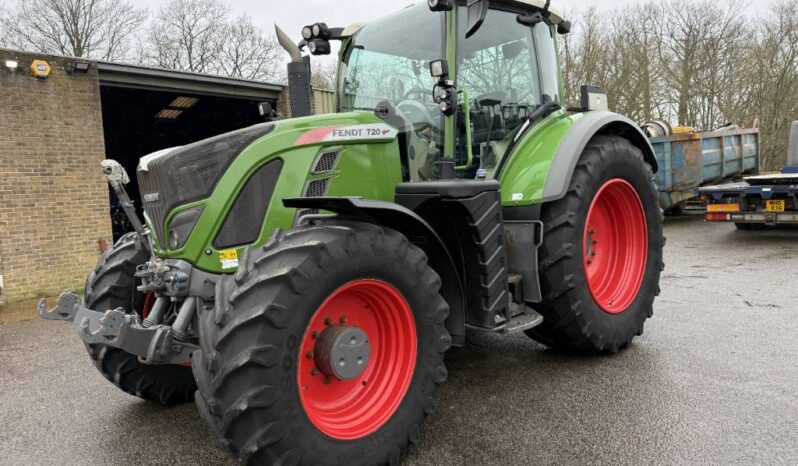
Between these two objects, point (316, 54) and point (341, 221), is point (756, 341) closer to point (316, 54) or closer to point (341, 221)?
point (341, 221)

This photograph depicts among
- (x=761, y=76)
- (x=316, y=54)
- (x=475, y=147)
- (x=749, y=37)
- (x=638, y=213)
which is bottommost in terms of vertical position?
(x=638, y=213)

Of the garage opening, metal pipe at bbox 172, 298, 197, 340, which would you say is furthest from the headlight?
the garage opening

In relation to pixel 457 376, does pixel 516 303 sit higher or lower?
higher

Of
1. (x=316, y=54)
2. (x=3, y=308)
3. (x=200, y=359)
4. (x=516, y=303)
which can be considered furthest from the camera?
(x=3, y=308)

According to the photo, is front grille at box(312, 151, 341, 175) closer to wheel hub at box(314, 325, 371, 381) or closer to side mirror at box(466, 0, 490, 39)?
wheel hub at box(314, 325, 371, 381)

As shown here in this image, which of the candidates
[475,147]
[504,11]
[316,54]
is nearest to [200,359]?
[475,147]

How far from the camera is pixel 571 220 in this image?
3557 mm

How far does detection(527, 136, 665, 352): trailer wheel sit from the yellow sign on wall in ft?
23.9

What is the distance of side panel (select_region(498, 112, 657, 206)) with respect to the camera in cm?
351

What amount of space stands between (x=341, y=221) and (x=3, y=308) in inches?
268

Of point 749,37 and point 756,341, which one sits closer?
point 756,341

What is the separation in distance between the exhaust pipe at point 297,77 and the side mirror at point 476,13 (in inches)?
38.1

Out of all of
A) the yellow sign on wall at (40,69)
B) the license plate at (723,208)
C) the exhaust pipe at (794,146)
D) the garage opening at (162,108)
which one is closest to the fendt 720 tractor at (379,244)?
the yellow sign on wall at (40,69)

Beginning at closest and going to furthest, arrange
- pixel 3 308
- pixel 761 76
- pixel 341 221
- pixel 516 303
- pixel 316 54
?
pixel 341 221 → pixel 516 303 → pixel 316 54 → pixel 3 308 → pixel 761 76
